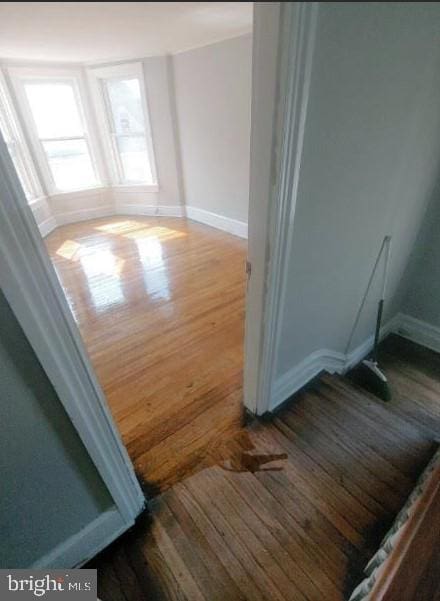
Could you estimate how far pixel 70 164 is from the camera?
451cm

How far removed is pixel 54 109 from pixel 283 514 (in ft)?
17.4

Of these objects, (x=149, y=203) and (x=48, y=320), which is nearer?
(x=48, y=320)

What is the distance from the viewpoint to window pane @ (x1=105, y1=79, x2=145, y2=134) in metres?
4.11

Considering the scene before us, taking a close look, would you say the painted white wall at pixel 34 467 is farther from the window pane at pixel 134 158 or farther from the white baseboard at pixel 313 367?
the window pane at pixel 134 158

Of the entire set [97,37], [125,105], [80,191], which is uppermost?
[97,37]

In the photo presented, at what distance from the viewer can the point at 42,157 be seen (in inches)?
163

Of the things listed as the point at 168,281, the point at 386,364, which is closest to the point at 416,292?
the point at 386,364

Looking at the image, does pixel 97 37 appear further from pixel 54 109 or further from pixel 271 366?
pixel 271 366

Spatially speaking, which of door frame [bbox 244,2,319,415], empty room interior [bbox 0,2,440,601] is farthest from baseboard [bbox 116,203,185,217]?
door frame [bbox 244,2,319,415]

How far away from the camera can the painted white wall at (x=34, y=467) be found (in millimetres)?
681

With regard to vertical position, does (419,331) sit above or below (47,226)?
below

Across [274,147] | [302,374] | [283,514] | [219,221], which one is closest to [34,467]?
[283,514]

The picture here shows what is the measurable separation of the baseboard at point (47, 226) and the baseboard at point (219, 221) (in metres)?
2.07

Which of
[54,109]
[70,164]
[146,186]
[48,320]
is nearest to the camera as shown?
[48,320]
